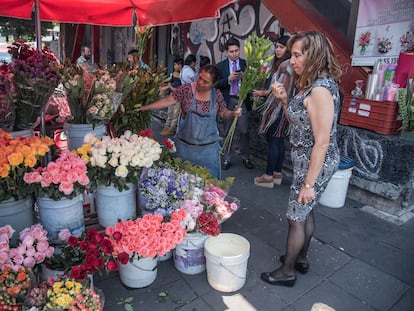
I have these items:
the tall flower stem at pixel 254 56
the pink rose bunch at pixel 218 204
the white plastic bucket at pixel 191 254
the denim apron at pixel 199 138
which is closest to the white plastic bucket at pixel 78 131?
the denim apron at pixel 199 138

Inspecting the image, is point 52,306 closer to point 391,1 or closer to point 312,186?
point 312,186

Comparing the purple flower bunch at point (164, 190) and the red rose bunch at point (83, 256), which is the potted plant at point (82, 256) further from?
the purple flower bunch at point (164, 190)

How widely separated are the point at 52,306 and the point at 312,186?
5.78 ft

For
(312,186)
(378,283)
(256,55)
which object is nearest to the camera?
(312,186)

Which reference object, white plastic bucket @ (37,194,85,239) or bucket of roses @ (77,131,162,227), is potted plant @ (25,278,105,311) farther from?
bucket of roses @ (77,131,162,227)

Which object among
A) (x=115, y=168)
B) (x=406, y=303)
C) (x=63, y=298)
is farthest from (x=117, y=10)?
(x=406, y=303)

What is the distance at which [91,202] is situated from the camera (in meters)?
2.92

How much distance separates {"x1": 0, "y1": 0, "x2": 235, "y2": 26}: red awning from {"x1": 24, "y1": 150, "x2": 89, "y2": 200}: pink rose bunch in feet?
5.81

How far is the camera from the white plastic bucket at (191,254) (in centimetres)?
269

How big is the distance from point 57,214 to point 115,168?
1.67ft

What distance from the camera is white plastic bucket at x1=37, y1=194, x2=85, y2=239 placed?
2.34m

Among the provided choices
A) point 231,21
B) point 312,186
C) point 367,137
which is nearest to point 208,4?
point 312,186

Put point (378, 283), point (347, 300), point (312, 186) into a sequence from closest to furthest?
point (312, 186) → point (347, 300) → point (378, 283)

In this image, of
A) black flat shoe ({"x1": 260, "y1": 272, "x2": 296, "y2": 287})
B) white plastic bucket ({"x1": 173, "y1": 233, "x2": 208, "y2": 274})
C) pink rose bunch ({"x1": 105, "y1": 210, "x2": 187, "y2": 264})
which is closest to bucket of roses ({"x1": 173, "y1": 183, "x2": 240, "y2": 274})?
white plastic bucket ({"x1": 173, "y1": 233, "x2": 208, "y2": 274})
